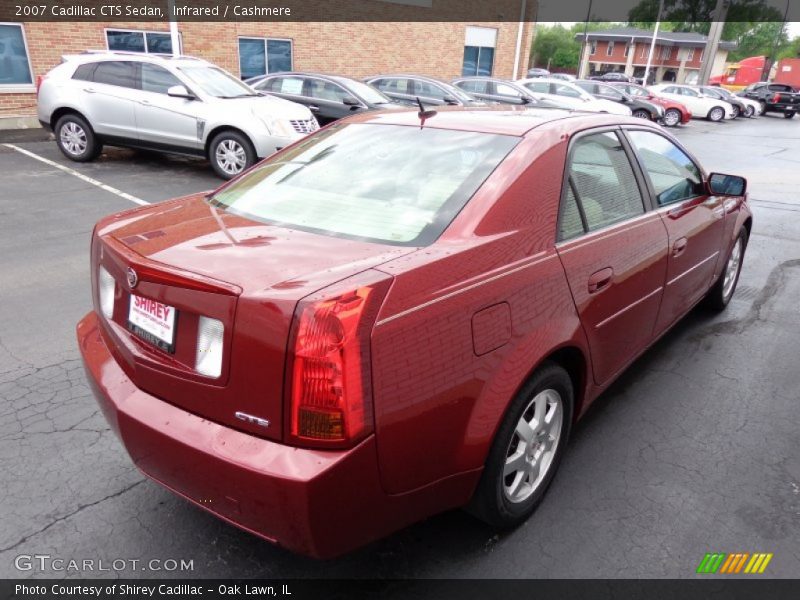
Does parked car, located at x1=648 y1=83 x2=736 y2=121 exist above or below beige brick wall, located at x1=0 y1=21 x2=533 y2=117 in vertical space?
below

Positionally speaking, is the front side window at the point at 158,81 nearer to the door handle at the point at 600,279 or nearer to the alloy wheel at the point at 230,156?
the alloy wheel at the point at 230,156

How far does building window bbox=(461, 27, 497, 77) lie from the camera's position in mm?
23453

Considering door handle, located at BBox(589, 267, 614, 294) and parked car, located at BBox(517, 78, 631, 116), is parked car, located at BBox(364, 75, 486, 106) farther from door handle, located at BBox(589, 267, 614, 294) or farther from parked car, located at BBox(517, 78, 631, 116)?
door handle, located at BBox(589, 267, 614, 294)

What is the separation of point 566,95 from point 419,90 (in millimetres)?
6794

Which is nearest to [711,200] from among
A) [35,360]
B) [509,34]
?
[35,360]

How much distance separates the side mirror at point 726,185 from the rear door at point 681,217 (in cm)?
5

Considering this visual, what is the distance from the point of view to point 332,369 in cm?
167

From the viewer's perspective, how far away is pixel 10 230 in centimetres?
612

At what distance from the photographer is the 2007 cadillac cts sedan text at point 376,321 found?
1718 mm

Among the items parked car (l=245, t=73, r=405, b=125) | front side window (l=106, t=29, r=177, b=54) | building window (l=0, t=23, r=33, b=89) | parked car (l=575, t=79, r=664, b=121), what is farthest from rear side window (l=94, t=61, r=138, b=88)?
parked car (l=575, t=79, r=664, b=121)

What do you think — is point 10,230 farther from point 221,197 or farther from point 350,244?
point 350,244

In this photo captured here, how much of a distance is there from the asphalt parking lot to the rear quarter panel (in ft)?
2.06

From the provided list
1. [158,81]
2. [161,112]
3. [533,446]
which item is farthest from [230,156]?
[533,446]

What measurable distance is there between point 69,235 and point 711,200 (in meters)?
5.81
